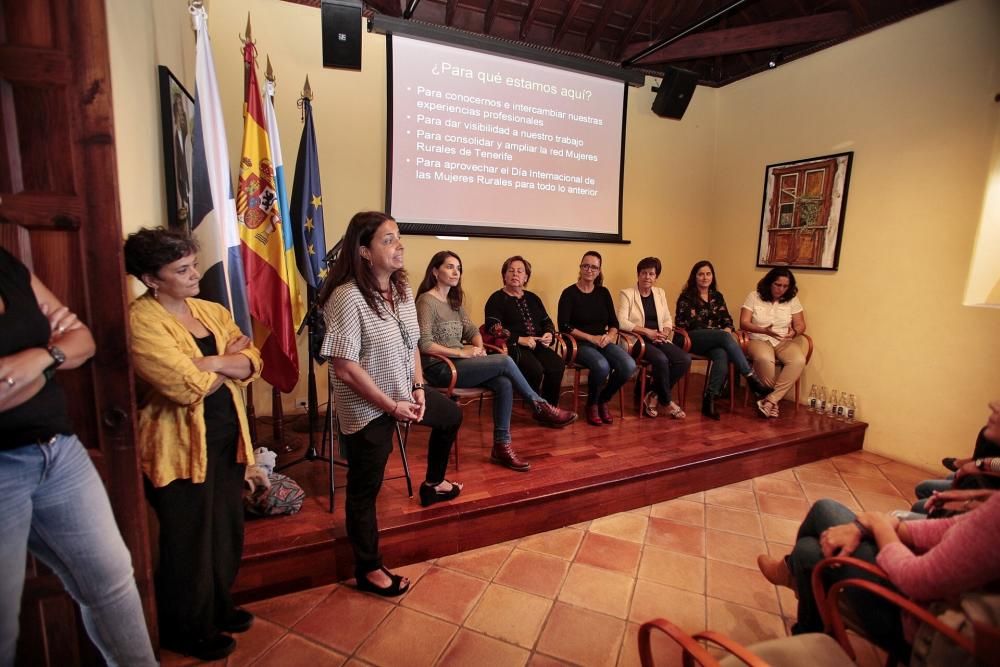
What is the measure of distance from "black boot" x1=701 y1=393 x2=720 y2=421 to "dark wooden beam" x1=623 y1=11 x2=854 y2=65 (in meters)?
2.81

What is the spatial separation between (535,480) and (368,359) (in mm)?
1164

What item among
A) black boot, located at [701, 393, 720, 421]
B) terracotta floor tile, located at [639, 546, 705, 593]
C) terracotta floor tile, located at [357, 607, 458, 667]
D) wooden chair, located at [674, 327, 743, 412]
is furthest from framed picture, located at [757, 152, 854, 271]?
terracotta floor tile, located at [357, 607, 458, 667]

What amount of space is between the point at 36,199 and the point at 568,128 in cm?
347

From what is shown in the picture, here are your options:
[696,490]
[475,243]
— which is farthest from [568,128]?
[696,490]

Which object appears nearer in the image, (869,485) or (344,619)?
(344,619)

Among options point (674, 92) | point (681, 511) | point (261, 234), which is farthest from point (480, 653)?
point (674, 92)

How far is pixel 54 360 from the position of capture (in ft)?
3.30

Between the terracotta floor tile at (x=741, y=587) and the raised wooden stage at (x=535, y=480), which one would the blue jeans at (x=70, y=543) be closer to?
the raised wooden stage at (x=535, y=480)

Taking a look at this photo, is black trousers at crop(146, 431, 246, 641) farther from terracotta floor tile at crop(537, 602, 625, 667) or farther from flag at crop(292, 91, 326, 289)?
flag at crop(292, 91, 326, 289)

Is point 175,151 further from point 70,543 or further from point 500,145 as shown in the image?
point 500,145

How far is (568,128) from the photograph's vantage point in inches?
152

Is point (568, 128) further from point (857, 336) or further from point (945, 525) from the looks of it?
point (945, 525)

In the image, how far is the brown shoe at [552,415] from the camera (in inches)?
116

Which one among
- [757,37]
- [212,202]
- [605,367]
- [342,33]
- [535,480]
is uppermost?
[757,37]
